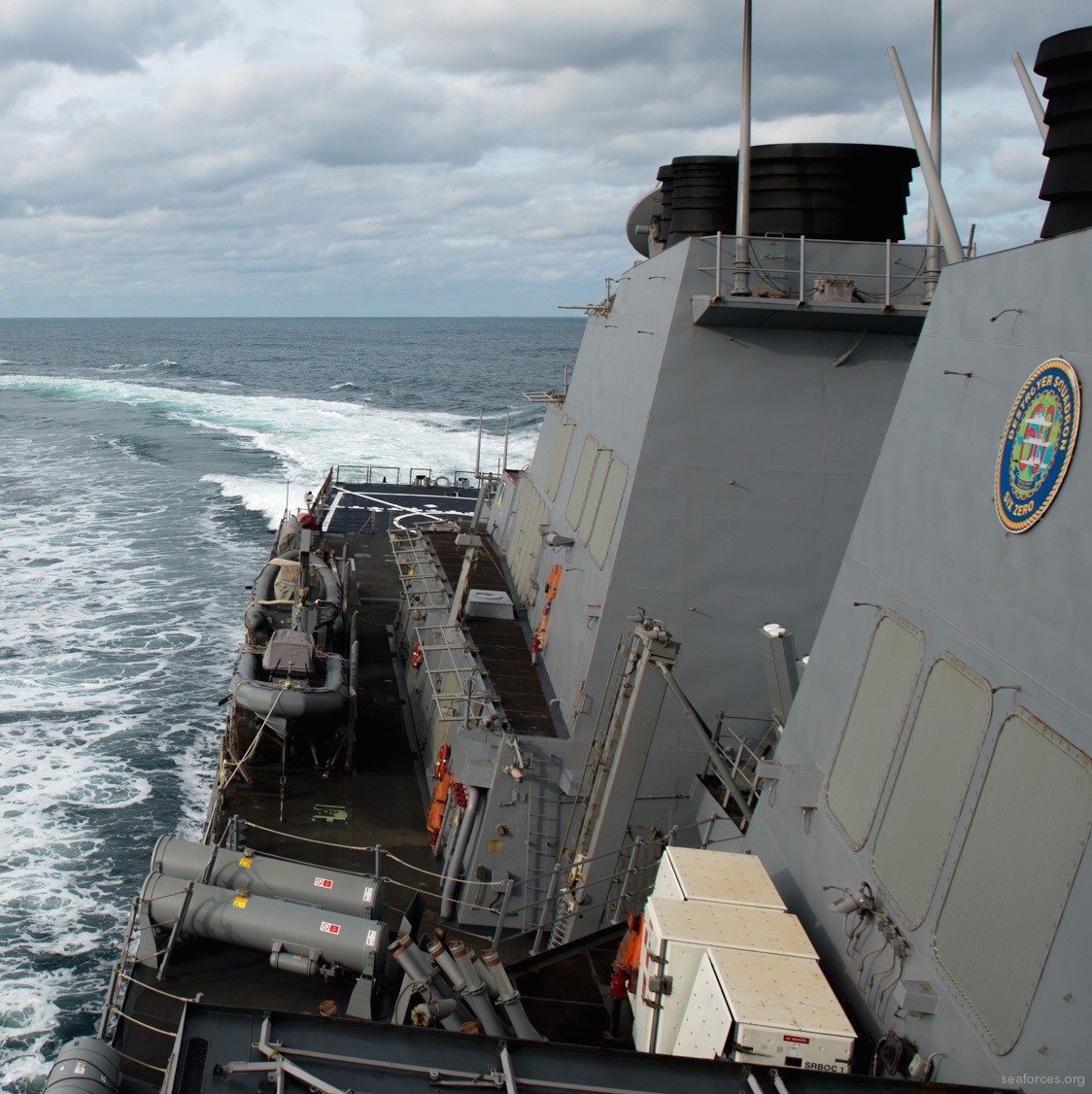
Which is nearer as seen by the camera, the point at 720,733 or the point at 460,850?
the point at 720,733

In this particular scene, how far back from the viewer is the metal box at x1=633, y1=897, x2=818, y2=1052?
680 cm

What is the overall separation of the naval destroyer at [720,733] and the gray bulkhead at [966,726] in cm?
3

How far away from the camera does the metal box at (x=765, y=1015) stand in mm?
6027

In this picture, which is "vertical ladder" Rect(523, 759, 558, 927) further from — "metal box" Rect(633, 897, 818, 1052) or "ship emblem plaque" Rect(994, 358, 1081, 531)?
"ship emblem plaque" Rect(994, 358, 1081, 531)

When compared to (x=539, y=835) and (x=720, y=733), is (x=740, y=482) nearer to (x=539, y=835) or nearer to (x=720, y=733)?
(x=720, y=733)

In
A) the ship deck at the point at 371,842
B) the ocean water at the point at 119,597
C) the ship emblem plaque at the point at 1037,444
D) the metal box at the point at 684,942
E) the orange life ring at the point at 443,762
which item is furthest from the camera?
the ocean water at the point at 119,597

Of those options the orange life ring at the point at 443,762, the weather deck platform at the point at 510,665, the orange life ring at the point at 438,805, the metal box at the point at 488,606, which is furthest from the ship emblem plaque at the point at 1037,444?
the metal box at the point at 488,606

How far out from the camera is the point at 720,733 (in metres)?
12.5

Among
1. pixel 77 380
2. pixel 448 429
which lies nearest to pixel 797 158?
pixel 448 429

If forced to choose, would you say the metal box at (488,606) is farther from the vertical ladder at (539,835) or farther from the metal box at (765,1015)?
the metal box at (765,1015)

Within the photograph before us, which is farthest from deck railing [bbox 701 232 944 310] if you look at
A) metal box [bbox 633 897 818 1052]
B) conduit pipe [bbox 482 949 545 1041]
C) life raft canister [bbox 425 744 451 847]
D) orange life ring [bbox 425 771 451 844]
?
conduit pipe [bbox 482 949 545 1041]

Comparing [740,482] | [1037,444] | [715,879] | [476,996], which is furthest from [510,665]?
[1037,444]

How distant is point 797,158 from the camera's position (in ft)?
43.9

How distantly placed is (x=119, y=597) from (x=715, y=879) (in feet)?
94.5
